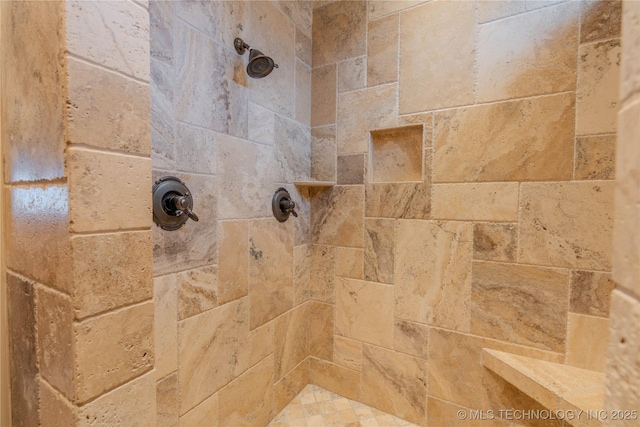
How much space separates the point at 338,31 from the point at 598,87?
126cm

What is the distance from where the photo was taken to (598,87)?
3.52ft

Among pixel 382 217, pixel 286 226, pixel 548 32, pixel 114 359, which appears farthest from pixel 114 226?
pixel 548 32

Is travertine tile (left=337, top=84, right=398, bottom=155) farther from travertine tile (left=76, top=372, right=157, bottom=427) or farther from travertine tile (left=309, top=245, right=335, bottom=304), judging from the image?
travertine tile (left=76, top=372, right=157, bottom=427)

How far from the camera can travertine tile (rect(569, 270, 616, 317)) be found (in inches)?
42.7

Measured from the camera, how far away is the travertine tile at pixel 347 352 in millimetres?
1616

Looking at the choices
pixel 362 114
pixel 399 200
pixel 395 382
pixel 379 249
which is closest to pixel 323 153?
pixel 362 114

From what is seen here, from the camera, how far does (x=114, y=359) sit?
0.58 m

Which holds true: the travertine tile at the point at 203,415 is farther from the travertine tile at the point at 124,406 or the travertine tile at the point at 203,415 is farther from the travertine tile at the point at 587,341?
the travertine tile at the point at 587,341

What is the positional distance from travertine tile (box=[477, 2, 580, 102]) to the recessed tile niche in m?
0.35

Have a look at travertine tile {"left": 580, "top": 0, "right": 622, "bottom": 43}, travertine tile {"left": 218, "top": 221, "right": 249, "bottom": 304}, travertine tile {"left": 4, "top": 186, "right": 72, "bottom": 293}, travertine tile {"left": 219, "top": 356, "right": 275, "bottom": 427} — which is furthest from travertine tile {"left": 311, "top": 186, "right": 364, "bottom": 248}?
travertine tile {"left": 4, "top": 186, "right": 72, "bottom": 293}

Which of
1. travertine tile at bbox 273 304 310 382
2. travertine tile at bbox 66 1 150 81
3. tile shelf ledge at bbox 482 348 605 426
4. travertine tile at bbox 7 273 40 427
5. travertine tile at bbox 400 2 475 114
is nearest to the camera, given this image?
travertine tile at bbox 66 1 150 81

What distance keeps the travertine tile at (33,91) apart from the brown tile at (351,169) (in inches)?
50.1

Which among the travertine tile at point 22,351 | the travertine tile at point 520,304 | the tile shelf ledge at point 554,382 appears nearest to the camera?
the travertine tile at point 22,351

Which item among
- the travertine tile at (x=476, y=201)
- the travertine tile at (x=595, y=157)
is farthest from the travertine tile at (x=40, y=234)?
the travertine tile at (x=595, y=157)
